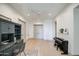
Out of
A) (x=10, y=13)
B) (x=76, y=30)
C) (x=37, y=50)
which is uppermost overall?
(x=10, y=13)

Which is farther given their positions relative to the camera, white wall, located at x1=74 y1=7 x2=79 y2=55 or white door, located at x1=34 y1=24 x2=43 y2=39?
white door, located at x1=34 y1=24 x2=43 y2=39

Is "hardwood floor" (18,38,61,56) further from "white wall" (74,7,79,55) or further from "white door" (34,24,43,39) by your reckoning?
"white wall" (74,7,79,55)

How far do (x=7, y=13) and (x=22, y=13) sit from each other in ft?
5.35

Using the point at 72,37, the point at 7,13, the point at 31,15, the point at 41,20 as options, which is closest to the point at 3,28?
the point at 7,13

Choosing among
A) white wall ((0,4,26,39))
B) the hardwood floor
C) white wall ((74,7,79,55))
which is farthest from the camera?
the hardwood floor

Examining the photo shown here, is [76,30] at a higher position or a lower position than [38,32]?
higher

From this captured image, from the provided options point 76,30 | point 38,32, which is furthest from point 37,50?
point 76,30

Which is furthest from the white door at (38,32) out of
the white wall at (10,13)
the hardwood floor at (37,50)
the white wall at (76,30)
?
the white wall at (76,30)

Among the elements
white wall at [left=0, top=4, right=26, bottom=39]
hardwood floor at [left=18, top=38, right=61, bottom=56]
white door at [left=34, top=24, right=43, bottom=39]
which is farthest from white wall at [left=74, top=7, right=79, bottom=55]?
white door at [left=34, top=24, right=43, bottom=39]

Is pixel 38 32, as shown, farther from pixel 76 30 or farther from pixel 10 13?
pixel 76 30

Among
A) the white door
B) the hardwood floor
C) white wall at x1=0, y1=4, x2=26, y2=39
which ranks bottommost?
the hardwood floor

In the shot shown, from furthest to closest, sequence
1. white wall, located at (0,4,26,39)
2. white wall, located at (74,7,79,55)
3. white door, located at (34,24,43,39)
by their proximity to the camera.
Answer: white door, located at (34,24,43,39), white wall, located at (74,7,79,55), white wall, located at (0,4,26,39)

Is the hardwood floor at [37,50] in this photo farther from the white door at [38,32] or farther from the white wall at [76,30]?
the white wall at [76,30]

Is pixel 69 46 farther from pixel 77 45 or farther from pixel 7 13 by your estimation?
pixel 7 13
